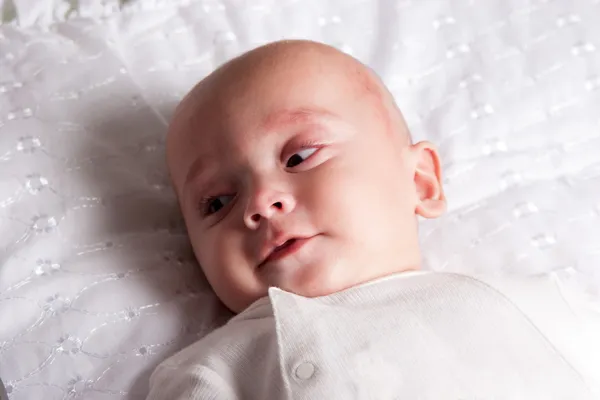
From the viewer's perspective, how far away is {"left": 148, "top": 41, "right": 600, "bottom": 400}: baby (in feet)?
2.93

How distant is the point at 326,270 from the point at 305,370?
15 centimetres

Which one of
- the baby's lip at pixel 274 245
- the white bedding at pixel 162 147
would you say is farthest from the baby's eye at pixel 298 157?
the white bedding at pixel 162 147

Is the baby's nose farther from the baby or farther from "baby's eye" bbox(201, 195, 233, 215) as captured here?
"baby's eye" bbox(201, 195, 233, 215)

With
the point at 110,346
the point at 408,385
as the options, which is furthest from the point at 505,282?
the point at 110,346

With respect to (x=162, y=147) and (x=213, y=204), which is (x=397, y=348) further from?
(x=162, y=147)

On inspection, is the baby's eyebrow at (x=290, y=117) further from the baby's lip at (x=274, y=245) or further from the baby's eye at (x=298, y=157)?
the baby's lip at (x=274, y=245)

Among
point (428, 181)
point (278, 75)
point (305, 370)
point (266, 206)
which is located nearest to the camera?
point (305, 370)

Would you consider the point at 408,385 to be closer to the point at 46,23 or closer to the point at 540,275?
the point at 540,275

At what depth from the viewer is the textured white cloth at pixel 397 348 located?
2.88 feet

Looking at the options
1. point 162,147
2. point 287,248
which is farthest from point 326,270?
point 162,147

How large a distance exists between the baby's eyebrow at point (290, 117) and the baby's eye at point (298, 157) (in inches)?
1.5

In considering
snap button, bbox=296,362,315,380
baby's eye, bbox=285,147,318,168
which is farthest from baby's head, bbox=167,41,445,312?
snap button, bbox=296,362,315,380

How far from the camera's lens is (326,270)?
976 mm

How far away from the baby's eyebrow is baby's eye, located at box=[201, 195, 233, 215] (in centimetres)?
12
